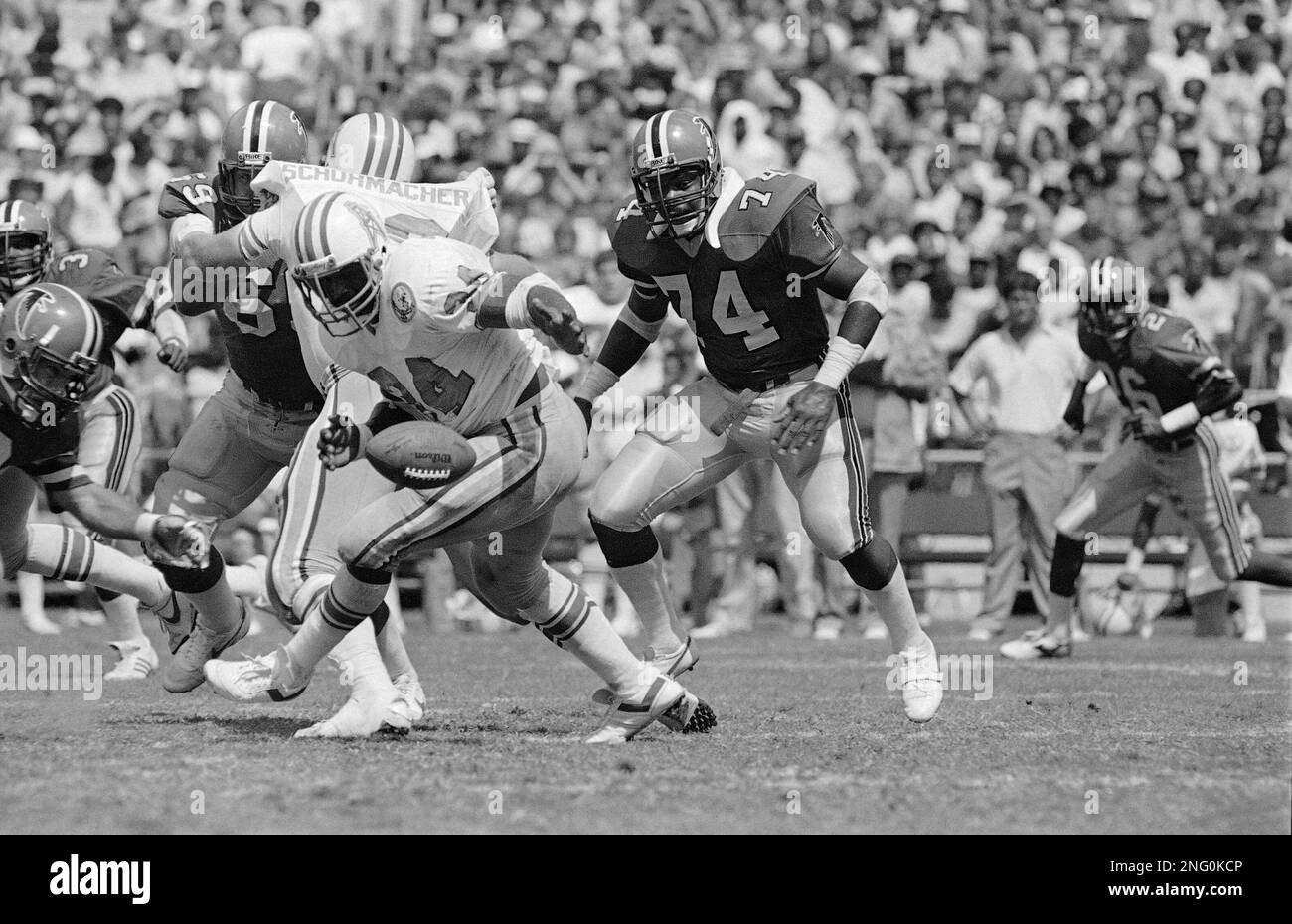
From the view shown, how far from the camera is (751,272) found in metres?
6.34

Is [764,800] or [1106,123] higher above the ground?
[1106,123]

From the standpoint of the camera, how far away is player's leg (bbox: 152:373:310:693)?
6.84 m

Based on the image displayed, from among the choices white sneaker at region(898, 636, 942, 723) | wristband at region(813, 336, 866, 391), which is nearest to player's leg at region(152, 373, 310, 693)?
wristband at region(813, 336, 866, 391)

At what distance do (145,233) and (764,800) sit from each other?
932 cm

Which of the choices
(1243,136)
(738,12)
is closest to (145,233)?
(738,12)

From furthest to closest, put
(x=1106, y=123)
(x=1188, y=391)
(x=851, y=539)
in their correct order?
(x=1106, y=123), (x=1188, y=391), (x=851, y=539)

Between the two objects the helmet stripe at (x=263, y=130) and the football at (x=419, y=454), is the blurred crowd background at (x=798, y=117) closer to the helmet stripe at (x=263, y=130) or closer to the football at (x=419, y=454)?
the helmet stripe at (x=263, y=130)

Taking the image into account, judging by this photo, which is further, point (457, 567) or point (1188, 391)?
point (1188, 391)

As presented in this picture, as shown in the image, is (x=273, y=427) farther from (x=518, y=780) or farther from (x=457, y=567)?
(x=518, y=780)

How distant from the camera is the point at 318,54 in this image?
51.8ft

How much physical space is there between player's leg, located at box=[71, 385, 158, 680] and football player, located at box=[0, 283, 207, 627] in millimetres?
1123

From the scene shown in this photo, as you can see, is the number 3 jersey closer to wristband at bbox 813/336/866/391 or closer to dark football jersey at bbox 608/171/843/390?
dark football jersey at bbox 608/171/843/390
